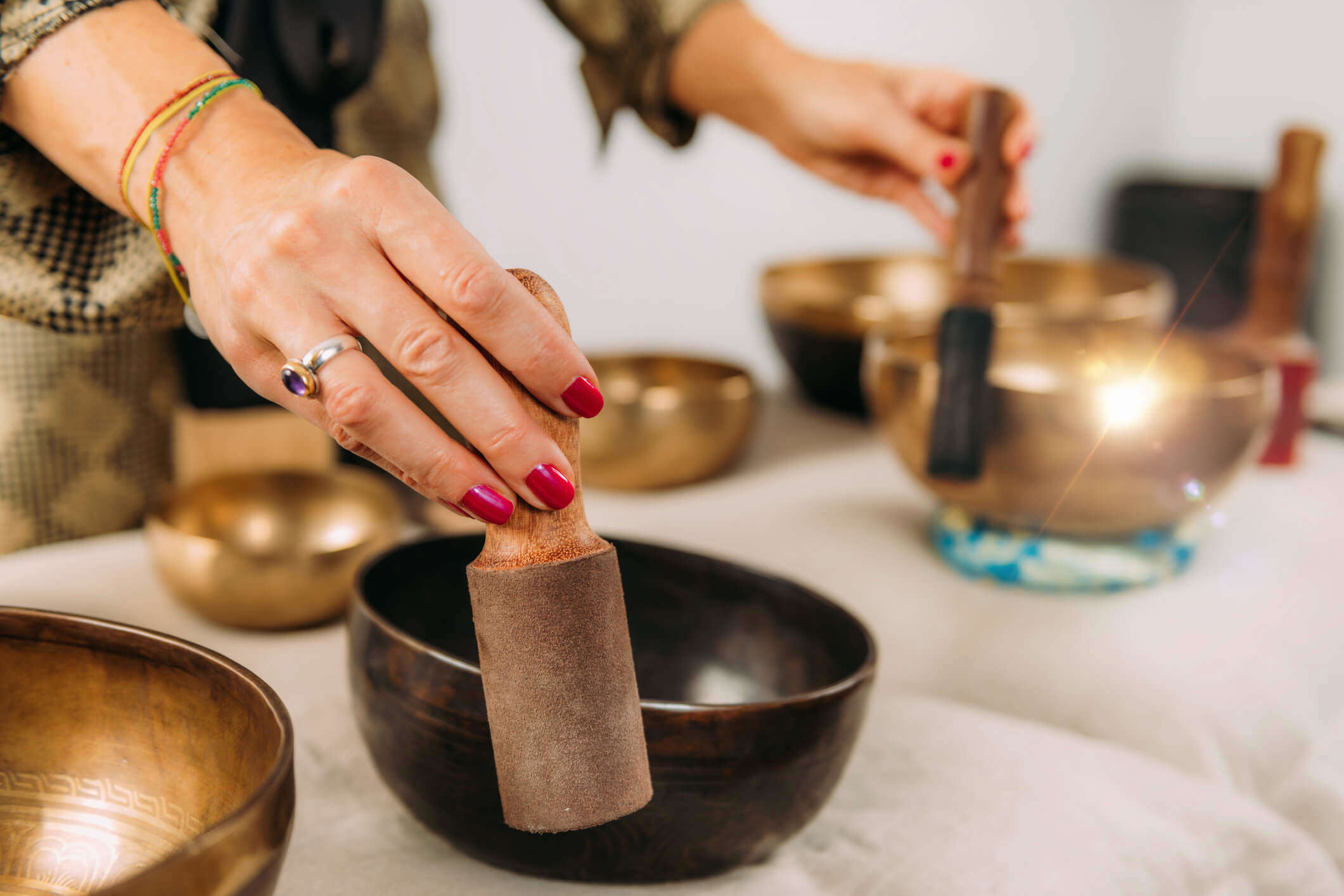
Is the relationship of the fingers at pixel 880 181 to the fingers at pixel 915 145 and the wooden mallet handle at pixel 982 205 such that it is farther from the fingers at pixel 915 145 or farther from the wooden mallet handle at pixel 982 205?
the wooden mallet handle at pixel 982 205

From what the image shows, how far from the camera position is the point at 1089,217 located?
2455 mm

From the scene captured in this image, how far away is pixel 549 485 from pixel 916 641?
Result: 0.42 m

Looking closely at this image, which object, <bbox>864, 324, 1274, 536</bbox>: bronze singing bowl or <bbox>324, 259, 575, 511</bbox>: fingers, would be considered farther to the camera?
<bbox>864, 324, 1274, 536</bbox>: bronze singing bowl

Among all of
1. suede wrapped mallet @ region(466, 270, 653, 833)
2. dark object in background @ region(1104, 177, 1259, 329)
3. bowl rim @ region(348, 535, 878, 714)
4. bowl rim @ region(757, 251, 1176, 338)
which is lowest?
dark object in background @ region(1104, 177, 1259, 329)

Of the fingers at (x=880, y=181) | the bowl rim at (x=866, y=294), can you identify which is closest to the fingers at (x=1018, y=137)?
the fingers at (x=880, y=181)

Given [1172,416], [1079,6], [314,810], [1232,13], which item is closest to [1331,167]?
[1232,13]

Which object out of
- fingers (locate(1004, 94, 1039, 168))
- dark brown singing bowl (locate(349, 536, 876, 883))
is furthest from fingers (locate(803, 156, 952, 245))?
dark brown singing bowl (locate(349, 536, 876, 883))

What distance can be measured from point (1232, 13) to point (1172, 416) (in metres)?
2.10

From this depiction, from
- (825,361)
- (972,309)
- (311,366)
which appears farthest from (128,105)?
(825,361)

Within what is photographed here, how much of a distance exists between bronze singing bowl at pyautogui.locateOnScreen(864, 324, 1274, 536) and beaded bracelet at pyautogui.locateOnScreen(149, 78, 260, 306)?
0.48 m

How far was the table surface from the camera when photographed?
49 centimetres

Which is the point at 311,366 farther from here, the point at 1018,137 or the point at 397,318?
the point at 1018,137

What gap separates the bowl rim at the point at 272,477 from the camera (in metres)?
0.66

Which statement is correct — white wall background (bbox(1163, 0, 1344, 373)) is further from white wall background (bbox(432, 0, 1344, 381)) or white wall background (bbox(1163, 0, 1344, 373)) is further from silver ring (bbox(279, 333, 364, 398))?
silver ring (bbox(279, 333, 364, 398))
